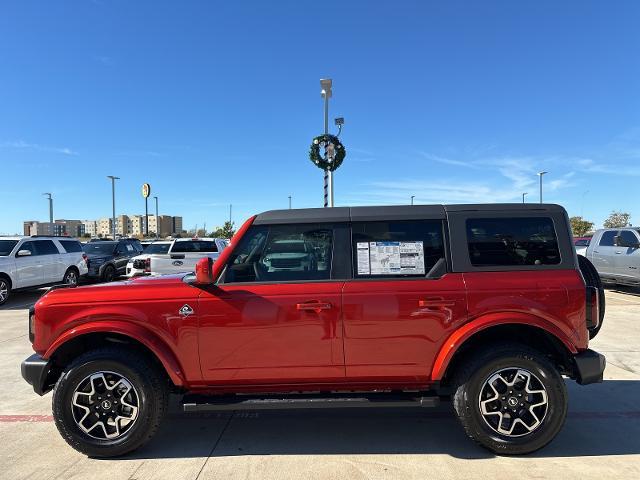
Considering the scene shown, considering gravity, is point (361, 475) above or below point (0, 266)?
below

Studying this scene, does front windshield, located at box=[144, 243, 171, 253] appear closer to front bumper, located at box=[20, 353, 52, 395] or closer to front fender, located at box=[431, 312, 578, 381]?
front bumper, located at box=[20, 353, 52, 395]

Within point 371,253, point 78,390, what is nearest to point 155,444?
point 78,390

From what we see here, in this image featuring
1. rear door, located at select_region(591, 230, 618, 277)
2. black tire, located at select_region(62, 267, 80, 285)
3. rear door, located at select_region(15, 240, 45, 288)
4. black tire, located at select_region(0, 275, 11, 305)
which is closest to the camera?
black tire, located at select_region(0, 275, 11, 305)

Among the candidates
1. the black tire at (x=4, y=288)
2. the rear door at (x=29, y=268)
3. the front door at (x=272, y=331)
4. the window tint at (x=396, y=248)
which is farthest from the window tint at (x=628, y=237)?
the black tire at (x=4, y=288)

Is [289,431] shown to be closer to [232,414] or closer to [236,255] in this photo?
[232,414]

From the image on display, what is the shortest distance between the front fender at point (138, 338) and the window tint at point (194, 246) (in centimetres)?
834

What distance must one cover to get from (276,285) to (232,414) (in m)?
1.67

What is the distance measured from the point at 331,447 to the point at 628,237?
11542 millimetres

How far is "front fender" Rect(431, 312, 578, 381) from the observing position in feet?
11.0

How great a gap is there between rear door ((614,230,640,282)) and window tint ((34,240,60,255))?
15401 millimetres

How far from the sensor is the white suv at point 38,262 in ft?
38.0

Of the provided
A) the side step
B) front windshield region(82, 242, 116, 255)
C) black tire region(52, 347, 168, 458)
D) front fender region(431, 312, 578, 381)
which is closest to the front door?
the side step

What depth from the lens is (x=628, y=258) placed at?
460 inches

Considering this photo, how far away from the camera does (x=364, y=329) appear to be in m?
3.40
